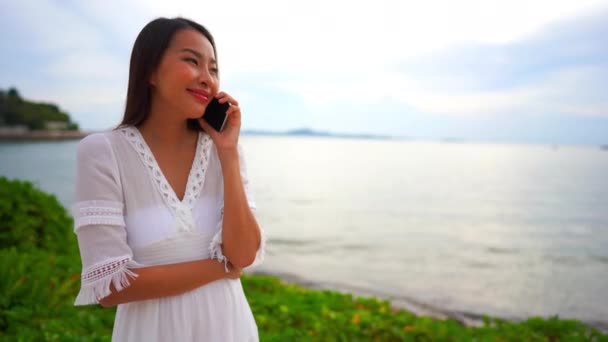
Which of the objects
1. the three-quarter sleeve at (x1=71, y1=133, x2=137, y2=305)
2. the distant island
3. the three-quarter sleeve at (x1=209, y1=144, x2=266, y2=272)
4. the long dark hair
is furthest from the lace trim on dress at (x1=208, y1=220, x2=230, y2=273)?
the distant island

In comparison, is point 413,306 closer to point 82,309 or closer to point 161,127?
point 82,309

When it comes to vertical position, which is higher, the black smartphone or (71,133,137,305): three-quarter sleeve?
the black smartphone

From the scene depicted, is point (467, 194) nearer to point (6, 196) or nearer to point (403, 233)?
point (403, 233)

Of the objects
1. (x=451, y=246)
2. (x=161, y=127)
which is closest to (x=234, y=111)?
(x=161, y=127)

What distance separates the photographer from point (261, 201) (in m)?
21.1

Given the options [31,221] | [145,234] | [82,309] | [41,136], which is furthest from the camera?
[41,136]

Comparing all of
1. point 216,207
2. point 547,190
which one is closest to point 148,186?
point 216,207

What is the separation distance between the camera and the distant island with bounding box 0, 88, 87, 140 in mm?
82688

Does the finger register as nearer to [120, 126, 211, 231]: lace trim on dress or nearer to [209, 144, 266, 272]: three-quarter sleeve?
[209, 144, 266, 272]: three-quarter sleeve

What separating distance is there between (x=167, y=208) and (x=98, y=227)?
26 centimetres

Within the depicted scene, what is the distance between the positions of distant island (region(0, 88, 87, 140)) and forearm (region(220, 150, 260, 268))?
94.4 meters

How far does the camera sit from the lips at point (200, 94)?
1.78 metres

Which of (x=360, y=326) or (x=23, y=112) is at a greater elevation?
(x=23, y=112)

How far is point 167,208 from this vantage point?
5.67ft
